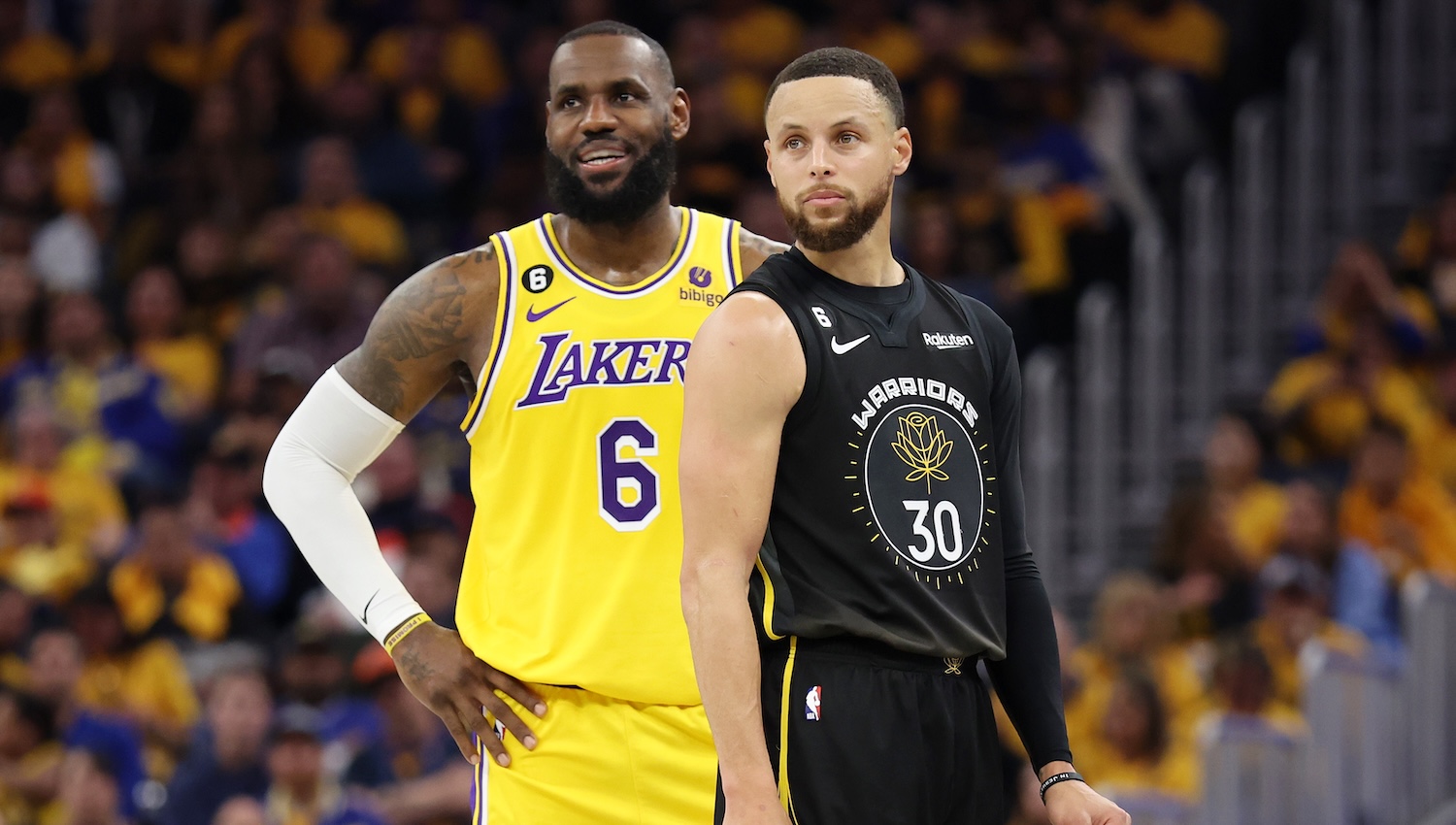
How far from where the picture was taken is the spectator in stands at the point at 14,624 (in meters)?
8.86

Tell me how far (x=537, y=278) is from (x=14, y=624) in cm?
554

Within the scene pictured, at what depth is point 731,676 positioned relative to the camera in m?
3.16

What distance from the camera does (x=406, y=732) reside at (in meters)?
8.12

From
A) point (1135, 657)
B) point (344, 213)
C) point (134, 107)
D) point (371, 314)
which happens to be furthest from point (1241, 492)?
point (134, 107)

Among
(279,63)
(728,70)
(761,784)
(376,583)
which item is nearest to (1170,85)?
(728,70)

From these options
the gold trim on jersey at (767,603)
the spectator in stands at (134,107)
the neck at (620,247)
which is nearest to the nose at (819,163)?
the gold trim on jersey at (767,603)

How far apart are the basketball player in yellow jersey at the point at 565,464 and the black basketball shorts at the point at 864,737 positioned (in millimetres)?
874

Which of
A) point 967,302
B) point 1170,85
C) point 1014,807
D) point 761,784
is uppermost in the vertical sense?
point 1170,85

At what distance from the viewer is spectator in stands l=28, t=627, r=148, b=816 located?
8.23m

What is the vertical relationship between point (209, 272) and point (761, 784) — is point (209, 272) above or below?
above

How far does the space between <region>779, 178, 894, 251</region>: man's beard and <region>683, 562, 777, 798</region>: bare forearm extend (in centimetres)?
63

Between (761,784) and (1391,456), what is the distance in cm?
657

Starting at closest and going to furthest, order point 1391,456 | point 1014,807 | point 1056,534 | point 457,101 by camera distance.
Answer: point 1014,807 < point 1391,456 < point 1056,534 < point 457,101

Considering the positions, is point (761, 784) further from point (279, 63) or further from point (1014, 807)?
point (279, 63)
